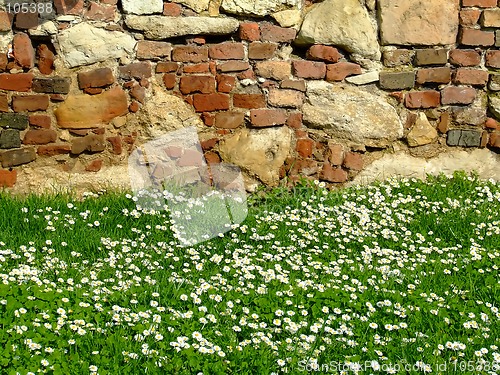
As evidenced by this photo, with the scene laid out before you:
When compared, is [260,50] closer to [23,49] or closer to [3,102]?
[23,49]

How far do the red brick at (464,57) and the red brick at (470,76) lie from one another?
0.05 m

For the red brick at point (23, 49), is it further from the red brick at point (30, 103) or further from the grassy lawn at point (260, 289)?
the grassy lawn at point (260, 289)

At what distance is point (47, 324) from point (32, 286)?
31cm

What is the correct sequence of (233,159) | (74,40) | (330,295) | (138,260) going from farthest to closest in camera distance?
(233,159) < (74,40) < (138,260) < (330,295)

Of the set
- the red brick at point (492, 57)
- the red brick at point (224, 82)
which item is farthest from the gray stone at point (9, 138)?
the red brick at point (492, 57)

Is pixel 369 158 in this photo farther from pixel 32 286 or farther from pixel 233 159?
pixel 32 286

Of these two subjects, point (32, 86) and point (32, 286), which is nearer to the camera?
point (32, 286)

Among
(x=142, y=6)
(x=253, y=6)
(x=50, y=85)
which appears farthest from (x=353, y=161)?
(x=50, y=85)

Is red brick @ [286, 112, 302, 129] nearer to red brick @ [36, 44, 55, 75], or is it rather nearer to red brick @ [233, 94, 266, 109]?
red brick @ [233, 94, 266, 109]

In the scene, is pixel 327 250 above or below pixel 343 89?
below

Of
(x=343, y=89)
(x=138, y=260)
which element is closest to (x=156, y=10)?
(x=343, y=89)

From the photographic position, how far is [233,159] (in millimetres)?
4754

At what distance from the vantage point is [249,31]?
15.2 feet

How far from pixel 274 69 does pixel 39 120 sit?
4.99 feet
